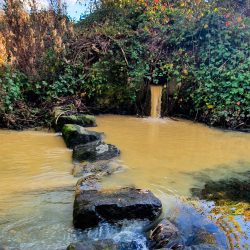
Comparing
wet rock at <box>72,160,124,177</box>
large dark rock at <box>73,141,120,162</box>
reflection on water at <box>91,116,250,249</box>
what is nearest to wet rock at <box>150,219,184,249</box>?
reflection on water at <box>91,116,250,249</box>

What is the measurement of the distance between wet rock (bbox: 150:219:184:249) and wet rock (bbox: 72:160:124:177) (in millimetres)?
1844

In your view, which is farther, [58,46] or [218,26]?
[218,26]

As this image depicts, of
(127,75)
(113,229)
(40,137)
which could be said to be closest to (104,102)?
(127,75)

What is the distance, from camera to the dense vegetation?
9328mm

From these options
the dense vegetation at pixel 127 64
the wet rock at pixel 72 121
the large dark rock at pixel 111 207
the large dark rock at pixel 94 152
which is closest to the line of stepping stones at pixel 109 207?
the large dark rock at pixel 111 207

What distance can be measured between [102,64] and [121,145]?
4.24 m

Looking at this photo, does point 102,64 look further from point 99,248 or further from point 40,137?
point 99,248

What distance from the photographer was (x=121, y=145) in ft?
23.4

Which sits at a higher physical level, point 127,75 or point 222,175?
point 127,75

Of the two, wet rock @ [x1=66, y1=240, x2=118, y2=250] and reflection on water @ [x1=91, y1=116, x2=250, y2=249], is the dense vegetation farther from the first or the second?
wet rock @ [x1=66, y1=240, x2=118, y2=250]

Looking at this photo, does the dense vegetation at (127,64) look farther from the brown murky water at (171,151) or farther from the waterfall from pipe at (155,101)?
the brown murky water at (171,151)

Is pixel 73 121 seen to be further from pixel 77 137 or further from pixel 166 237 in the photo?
pixel 166 237

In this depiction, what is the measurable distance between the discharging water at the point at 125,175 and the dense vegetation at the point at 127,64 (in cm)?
107

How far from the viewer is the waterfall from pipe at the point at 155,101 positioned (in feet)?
34.0
